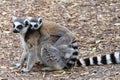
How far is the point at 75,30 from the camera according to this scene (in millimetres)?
Answer: 10281

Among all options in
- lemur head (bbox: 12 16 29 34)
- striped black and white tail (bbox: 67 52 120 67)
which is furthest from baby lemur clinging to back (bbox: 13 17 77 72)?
striped black and white tail (bbox: 67 52 120 67)

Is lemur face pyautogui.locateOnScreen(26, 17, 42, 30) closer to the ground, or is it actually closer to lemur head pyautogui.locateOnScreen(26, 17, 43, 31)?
lemur head pyautogui.locateOnScreen(26, 17, 43, 31)

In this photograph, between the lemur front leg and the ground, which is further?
the lemur front leg

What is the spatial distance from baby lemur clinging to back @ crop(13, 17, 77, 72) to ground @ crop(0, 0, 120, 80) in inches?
8.9

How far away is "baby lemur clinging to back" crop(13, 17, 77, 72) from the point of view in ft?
26.1

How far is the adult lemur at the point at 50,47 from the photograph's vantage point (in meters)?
7.97

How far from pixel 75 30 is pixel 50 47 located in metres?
2.39

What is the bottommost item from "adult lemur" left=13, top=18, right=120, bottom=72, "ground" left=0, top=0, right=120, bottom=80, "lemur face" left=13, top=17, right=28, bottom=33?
"ground" left=0, top=0, right=120, bottom=80

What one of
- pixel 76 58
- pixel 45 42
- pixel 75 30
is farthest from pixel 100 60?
pixel 75 30

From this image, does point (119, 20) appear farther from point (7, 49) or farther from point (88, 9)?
point (7, 49)

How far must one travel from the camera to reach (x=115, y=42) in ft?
30.3

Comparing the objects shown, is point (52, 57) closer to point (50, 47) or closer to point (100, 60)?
point (50, 47)

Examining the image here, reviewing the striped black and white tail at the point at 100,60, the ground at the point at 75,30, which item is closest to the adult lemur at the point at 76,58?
the striped black and white tail at the point at 100,60

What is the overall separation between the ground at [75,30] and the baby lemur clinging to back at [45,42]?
23cm
